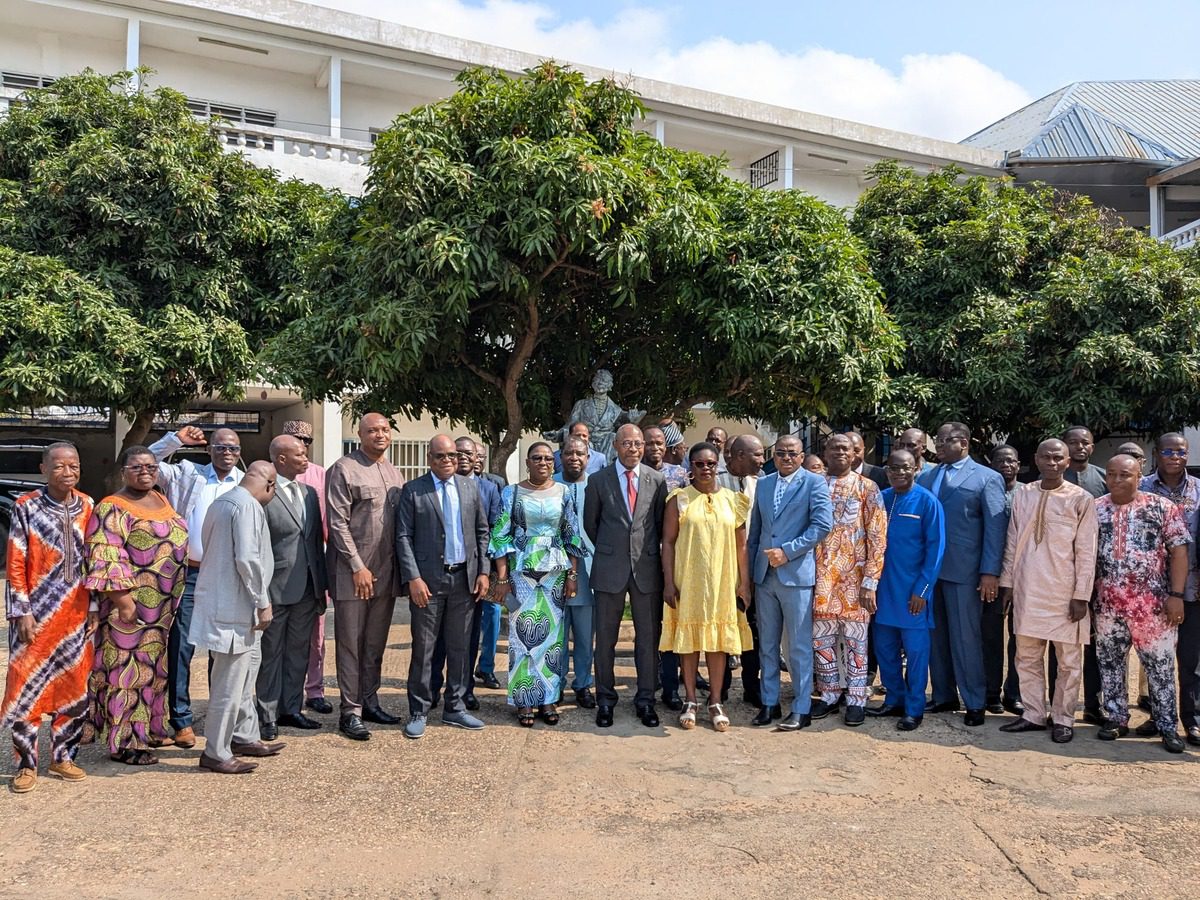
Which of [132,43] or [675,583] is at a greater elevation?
[132,43]

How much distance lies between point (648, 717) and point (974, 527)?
2.30 meters

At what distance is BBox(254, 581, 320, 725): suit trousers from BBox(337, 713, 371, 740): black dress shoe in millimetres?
Result: 323

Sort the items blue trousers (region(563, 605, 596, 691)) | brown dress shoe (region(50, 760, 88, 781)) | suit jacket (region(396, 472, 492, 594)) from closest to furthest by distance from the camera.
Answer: brown dress shoe (region(50, 760, 88, 781)) → suit jacket (region(396, 472, 492, 594)) → blue trousers (region(563, 605, 596, 691))

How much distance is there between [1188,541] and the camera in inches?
205

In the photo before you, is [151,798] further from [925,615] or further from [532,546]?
[925,615]

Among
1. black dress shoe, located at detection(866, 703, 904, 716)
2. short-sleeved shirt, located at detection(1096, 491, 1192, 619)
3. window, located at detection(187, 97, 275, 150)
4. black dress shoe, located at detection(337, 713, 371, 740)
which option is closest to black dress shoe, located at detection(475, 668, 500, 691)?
black dress shoe, located at detection(337, 713, 371, 740)

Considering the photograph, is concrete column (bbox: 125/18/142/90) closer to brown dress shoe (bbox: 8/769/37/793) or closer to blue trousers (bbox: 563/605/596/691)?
blue trousers (bbox: 563/605/596/691)

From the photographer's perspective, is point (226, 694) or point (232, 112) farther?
point (232, 112)

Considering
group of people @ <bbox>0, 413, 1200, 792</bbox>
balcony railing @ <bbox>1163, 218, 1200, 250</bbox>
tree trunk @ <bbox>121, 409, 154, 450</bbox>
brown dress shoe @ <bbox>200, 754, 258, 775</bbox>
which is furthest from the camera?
balcony railing @ <bbox>1163, 218, 1200, 250</bbox>

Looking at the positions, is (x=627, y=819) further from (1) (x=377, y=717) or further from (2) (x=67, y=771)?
(2) (x=67, y=771)

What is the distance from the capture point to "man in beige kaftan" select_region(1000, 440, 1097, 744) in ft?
17.5

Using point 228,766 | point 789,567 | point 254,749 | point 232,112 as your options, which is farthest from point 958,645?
point 232,112

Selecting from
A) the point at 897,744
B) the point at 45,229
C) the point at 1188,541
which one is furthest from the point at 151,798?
the point at 45,229

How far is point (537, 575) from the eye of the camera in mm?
5590
